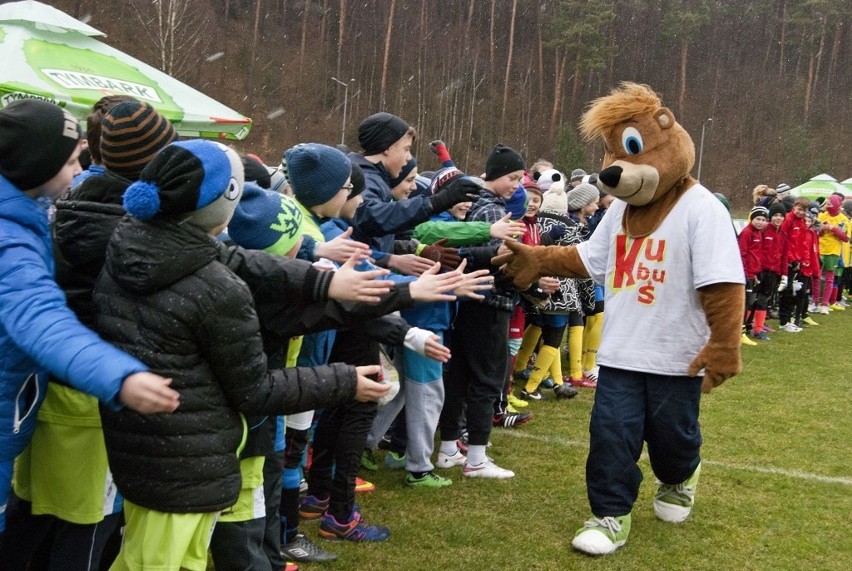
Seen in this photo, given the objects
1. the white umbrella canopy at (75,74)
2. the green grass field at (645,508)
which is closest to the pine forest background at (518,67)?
the white umbrella canopy at (75,74)

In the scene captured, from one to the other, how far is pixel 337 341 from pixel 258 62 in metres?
35.5

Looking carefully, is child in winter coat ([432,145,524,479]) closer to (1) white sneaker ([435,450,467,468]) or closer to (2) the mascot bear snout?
(1) white sneaker ([435,450,467,468])

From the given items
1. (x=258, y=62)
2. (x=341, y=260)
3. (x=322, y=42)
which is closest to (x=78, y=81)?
(x=341, y=260)

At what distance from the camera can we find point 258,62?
37.4m

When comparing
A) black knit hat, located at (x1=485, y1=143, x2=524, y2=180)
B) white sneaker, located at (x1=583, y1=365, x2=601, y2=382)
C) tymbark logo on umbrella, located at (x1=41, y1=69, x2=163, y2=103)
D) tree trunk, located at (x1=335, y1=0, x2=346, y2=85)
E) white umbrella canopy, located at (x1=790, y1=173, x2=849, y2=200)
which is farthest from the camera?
tree trunk, located at (x1=335, y1=0, x2=346, y2=85)

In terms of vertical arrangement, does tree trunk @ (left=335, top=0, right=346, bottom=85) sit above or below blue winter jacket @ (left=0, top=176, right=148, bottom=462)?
above

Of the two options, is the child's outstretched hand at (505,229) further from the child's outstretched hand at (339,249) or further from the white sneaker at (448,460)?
the white sneaker at (448,460)

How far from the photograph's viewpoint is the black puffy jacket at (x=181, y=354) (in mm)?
2352

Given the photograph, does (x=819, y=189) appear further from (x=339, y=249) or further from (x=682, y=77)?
(x=682, y=77)

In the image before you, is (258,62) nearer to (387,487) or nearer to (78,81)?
(78,81)

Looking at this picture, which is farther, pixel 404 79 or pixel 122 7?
pixel 404 79

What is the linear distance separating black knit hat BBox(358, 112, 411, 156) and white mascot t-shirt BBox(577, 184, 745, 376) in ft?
4.67

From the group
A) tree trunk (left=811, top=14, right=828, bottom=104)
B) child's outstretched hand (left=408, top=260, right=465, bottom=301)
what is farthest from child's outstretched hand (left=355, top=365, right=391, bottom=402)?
tree trunk (left=811, top=14, right=828, bottom=104)

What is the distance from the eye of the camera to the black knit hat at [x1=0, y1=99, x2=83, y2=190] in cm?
254
